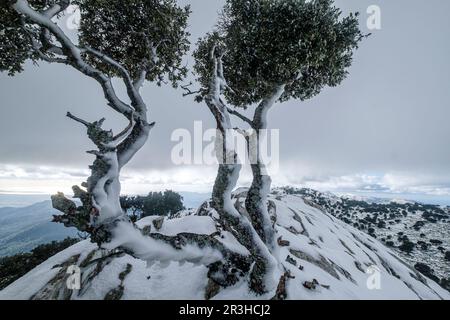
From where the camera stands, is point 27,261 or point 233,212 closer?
point 233,212

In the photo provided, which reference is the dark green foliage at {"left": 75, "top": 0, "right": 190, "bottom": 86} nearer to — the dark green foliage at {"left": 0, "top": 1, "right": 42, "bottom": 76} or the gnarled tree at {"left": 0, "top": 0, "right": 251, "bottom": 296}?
Result: the gnarled tree at {"left": 0, "top": 0, "right": 251, "bottom": 296}

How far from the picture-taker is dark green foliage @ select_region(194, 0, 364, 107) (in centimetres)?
1110

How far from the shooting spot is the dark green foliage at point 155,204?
82312 millimetres

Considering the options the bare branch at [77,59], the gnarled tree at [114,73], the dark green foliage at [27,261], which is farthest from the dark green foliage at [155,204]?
the bare branch at [77,59]

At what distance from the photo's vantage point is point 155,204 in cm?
8356

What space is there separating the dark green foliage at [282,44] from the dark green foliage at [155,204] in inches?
2946

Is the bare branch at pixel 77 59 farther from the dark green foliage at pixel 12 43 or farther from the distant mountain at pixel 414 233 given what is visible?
the distant mountain at pixel 414 233

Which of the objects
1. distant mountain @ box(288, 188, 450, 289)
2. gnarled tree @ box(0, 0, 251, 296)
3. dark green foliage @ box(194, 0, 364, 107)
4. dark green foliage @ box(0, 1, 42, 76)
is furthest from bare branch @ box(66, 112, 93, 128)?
distant mountain @ box(288, 188, 450, 289)

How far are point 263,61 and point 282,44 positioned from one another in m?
1.46

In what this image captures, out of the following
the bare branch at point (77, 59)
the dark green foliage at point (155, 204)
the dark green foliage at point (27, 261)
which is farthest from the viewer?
the dark green foliage at point (155, 204)

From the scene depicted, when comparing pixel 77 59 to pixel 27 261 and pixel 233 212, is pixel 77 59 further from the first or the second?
pixel 27 261

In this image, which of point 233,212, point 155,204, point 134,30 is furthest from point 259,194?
point 155,204

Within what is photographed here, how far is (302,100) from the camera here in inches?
648
